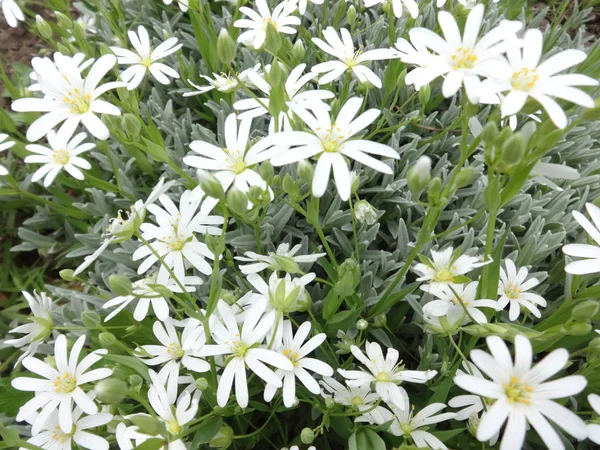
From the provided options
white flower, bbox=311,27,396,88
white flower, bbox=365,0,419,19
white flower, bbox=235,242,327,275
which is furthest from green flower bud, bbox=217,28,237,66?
white flower, bbox=365,0,419,19

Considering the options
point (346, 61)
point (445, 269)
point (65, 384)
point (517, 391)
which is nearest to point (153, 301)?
point (65, 384)

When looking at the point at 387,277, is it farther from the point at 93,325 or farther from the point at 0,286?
the point at 0,286

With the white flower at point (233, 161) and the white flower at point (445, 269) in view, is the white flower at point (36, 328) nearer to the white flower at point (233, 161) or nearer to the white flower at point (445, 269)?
the white flower at point (233, 161)

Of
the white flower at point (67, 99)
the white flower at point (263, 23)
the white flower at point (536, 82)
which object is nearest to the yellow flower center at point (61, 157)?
the white flower at point (67, 99)

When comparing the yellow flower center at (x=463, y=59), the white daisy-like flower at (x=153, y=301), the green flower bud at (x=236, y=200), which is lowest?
the white daisy-like flower at (x=153, y=301)

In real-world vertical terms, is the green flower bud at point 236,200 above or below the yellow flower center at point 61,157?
above

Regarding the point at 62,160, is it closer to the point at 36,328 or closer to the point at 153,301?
the point at 36,328

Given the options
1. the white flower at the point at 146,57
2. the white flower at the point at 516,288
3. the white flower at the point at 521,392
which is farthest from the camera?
the white flower at the point at 146,57

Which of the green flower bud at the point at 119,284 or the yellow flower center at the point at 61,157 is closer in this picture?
the green flower bud at the point at 119,284

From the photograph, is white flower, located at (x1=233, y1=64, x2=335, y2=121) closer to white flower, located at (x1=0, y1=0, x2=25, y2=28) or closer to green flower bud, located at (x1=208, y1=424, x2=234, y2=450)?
green flower bud, located at (x1=208, y1=424, x2=234, y2=450)
